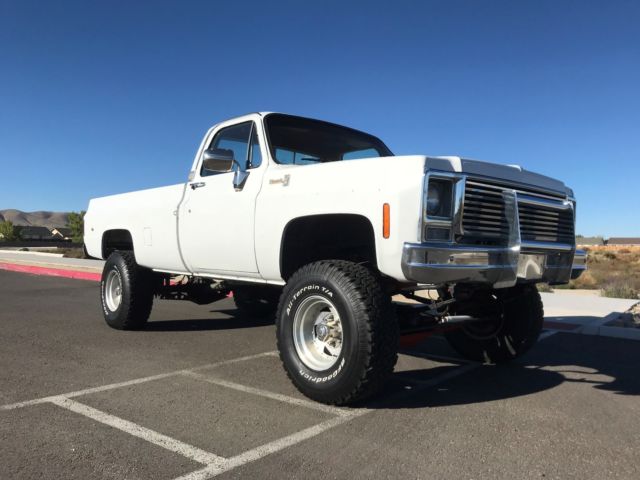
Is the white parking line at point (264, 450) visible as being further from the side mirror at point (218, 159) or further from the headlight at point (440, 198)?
the side mirror at point (218, 159)

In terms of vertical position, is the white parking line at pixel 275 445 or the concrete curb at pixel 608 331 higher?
the concrete curb at pixel 608 331

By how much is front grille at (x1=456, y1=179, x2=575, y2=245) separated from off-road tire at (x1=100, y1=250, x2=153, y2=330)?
4.55m

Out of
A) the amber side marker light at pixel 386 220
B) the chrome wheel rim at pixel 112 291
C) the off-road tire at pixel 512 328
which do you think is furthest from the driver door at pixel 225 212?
the off-road tire at pixel 512 328

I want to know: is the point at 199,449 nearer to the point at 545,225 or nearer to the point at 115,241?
the point at 545,225

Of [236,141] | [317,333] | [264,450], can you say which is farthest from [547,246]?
[236,141]

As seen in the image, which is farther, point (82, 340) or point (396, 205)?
point (82, 340)

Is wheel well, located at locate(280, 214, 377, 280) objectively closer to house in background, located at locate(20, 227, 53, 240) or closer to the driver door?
the driver door

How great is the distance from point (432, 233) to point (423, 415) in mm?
1285

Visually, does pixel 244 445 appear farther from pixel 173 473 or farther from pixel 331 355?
pixel 331 355

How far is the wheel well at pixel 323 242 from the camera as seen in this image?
4.34m

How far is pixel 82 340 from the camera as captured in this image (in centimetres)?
646

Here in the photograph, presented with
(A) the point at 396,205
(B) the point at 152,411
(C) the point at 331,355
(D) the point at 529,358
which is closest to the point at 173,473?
(B) the point at 152,411

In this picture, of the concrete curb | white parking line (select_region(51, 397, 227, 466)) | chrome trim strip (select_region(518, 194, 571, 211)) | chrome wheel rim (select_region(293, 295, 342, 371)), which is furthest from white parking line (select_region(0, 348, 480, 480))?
the concrete curb

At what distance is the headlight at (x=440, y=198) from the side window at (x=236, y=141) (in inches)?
85.7
